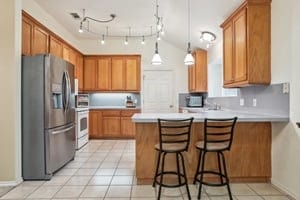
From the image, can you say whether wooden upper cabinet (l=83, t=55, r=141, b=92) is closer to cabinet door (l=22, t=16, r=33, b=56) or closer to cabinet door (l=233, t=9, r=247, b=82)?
cabinet door (l=22, t=16, r=33, b=56)

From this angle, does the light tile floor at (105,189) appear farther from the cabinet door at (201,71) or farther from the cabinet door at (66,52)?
the cabinet door at (201,71)

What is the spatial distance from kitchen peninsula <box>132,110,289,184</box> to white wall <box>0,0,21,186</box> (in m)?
1.65

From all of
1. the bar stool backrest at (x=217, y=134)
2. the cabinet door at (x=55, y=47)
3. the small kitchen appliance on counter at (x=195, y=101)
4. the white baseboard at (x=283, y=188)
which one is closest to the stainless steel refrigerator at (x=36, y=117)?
the cabinet door at (x=55, y=47)

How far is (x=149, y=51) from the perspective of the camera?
8.15 m

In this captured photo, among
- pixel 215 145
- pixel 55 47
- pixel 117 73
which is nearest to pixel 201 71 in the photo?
pixel 117 73

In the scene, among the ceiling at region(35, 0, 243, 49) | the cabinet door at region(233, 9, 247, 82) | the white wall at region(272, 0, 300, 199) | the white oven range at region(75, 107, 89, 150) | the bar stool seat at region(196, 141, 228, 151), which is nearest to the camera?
the white wall at region(272, 0, 300, 199)

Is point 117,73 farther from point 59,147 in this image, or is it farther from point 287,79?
point 287,79

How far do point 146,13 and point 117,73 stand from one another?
2.62 metres

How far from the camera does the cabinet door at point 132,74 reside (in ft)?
26.2

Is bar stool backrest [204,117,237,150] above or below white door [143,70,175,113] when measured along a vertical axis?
below

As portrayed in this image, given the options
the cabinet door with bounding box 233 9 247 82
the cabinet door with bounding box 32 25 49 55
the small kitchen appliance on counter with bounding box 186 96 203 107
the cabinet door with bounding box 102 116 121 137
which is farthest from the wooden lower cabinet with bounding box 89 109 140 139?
the cabinet door with bounding box 233 9 247 82

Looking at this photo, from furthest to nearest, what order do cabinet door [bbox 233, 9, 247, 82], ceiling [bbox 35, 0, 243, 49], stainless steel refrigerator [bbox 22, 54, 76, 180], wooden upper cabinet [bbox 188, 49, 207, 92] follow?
wooden upper cabinet [bbox 188, 49, 207, 92], ceiling [bbox 35, 0, 243, 49], stainless steel refrigerator [bbox 22, 54, 76, 180], cabinet door [bbox 233, 9, 247, 82]

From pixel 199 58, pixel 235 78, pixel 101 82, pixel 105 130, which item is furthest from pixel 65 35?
pixel 235 78

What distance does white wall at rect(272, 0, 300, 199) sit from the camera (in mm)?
3115
